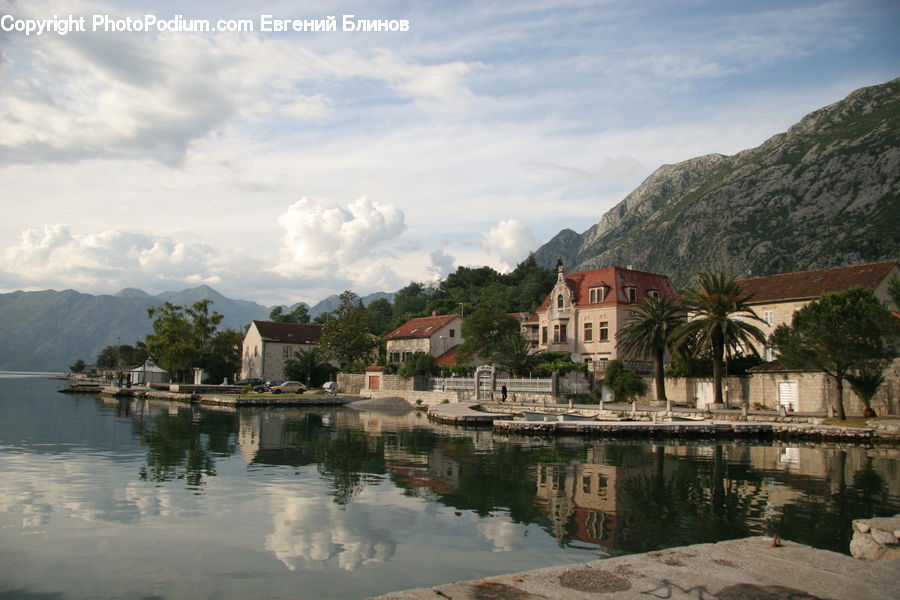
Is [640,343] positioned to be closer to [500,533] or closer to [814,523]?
[814,523]

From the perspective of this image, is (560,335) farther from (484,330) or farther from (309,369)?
(309,369)

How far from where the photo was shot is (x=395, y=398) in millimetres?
69562

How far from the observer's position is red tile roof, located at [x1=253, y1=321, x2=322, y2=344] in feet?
315

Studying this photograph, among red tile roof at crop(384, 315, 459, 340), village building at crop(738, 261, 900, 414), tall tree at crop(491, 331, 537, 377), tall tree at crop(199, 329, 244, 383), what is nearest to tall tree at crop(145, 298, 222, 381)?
tall tree at crop(199, 329, 244, 383)

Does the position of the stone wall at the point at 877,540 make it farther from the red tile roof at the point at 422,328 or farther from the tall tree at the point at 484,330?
the red tile roof at the point at 422,328

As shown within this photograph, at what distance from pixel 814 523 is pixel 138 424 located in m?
42.4

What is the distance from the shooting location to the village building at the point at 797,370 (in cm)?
4100

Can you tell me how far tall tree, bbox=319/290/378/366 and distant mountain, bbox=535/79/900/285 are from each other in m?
50.1

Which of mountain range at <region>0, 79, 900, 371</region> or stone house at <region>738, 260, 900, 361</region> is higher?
mountain range at <region>0, 79, 900, 371</region>

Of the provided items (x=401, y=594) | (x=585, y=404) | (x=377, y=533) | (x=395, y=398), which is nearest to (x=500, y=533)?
(x=377, y=533)

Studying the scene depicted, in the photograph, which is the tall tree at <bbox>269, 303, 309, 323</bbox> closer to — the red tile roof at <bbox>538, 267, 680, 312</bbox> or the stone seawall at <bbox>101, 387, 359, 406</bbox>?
the stone seawall at <bbox>101, 387, 359, 406</bbox>

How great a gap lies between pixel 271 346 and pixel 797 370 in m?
70.9

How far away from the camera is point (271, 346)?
94.9 metres

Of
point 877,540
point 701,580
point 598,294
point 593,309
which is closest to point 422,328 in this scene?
point 593,309
